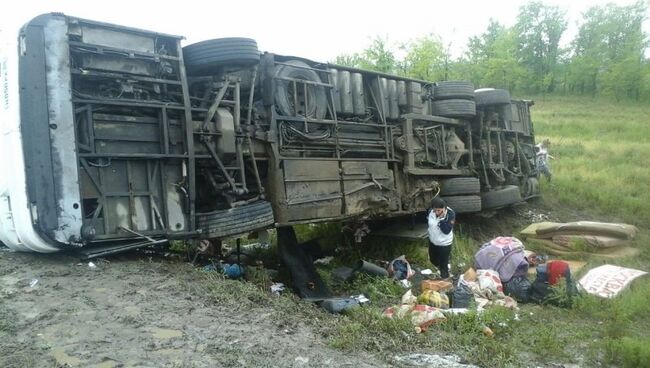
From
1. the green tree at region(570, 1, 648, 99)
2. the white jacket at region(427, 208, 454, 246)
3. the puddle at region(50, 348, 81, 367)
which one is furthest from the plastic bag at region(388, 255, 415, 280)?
the green tree at region(570, 1, 648, 99)

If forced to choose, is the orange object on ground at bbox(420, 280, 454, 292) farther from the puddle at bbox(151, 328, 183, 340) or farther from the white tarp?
the puddle at bbox(151, 328, 183, 340)

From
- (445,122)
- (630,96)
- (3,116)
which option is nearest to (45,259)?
(3,116)

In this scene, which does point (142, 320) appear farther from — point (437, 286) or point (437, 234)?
point (437, 234)

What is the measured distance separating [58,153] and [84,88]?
68 cm

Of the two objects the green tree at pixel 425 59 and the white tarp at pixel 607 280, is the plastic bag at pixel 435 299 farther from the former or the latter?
the green tree at pixel 425 59

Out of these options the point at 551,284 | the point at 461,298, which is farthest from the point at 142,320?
the point at 551,284

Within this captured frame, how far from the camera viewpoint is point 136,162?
4941 mm

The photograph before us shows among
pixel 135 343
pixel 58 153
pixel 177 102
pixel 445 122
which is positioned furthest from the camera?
pixel 445 122

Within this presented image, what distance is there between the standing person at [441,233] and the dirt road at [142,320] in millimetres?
2939

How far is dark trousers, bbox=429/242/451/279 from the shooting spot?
7.21 meters

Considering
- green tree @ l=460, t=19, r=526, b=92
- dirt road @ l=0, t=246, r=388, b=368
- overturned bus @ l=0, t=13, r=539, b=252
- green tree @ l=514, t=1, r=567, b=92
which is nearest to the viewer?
dirt road @ l=0, t=246, r=388, b=368

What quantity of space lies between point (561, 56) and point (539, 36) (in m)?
2.33

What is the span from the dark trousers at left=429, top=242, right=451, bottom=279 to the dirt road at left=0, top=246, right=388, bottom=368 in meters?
2.96

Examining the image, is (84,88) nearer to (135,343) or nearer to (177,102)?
(177,102)
